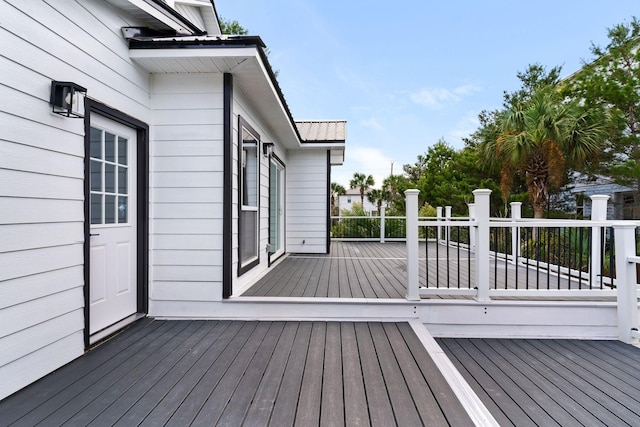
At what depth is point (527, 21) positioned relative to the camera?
1225 centimetres

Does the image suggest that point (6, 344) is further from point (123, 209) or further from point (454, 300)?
point (454, 300)

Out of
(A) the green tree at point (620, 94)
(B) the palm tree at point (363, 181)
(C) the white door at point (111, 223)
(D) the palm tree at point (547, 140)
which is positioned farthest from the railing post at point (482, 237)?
(B) the palm tree at point (363, 181)

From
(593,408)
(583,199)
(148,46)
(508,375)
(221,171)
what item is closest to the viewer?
(593,408)

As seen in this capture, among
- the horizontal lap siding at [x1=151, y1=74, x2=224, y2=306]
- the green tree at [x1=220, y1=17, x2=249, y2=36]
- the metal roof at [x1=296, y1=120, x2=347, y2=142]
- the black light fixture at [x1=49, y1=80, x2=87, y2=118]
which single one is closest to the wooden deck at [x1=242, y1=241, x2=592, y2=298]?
the horizontal lap siding at [x1=151, y1=74, x2=224, y2=306]

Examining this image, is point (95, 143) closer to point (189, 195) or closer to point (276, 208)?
point (189, 195)

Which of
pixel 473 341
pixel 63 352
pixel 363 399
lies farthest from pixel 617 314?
pixel 63 352

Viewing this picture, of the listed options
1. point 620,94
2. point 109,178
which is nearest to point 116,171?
point 109,178

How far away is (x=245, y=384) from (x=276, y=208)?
4192mm

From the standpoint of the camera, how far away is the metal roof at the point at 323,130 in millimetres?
6976

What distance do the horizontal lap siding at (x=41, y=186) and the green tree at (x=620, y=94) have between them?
1148 centimetres

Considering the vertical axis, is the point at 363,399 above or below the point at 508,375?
above

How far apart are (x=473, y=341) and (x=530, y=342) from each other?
0.57 metres

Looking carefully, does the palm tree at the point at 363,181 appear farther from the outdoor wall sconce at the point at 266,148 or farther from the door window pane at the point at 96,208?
the door window pane at the point at 96,208

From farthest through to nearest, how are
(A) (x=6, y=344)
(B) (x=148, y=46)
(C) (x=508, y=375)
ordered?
1. (B) (x=148, y=46)
2. (C) (x=508, y=375)
3. (A) (x=6, y=344)
